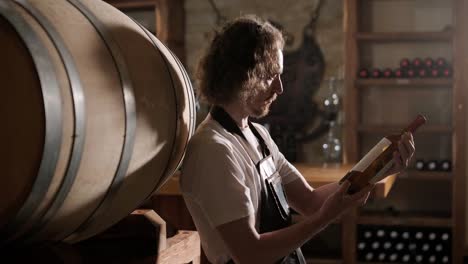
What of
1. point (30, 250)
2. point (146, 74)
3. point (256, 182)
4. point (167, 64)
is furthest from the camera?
point (256, 182)

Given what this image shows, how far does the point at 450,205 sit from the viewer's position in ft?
14.7

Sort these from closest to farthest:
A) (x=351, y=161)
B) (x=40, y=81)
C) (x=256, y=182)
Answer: (x=40, y=81) < (x=256, y=182) < (x=351, y=161)

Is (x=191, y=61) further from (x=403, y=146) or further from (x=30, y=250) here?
(x=30, y=250)

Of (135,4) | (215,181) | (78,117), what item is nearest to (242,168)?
(215,181)

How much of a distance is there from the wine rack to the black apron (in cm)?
278

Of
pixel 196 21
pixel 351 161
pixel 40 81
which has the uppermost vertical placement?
pixel 196 21

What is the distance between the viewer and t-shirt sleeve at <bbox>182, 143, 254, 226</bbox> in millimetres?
1307

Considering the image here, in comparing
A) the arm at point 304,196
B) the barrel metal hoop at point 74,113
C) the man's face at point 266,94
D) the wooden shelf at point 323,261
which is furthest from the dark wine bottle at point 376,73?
the barrel metal hoop at point 74,113

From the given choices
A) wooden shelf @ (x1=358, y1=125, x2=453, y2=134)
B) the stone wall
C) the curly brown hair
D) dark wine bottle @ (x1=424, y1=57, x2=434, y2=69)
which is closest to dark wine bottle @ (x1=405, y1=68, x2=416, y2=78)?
dark wine bottle @ (x1=424, y1=57, x2=434, y2=69)

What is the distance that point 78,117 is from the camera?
34.2 inches

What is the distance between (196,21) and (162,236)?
3.93 meters

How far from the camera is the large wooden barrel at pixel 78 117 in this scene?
83 centimetres

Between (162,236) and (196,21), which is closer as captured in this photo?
(162,236)

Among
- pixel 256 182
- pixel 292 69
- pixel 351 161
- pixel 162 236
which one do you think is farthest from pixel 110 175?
pixel 292 69
